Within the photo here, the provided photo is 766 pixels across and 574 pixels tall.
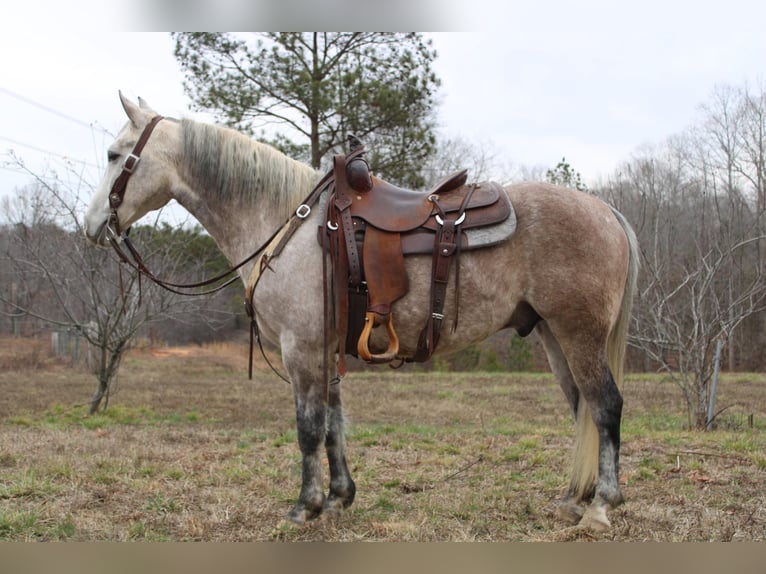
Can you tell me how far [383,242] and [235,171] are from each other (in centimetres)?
105

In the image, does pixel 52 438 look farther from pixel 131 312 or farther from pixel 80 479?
pixel 131 312

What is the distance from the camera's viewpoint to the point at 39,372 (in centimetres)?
1673

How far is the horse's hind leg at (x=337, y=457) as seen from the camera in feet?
12.5

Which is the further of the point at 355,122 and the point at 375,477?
the point at 355,122

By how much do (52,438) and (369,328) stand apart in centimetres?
461

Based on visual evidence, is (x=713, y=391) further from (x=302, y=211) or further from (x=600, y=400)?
(x=302, y=211)

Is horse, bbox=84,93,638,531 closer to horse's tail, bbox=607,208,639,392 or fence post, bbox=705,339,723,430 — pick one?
horse's tail, bbox=607,208,639,392

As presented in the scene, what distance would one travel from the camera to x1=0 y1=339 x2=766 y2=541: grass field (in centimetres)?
342

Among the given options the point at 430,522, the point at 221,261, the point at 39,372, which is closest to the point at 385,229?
the point at 430,522

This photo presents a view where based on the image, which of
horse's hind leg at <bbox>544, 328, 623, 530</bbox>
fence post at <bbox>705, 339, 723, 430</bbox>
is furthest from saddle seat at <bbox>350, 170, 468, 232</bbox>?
fence post at <bbox>705, 339, 723, 430</bbox>

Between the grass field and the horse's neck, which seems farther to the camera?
the horse's neck

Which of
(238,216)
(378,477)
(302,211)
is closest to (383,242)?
(302,211)

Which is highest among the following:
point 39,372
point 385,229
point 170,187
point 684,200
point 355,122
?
point 355,122

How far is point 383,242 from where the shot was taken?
11.2ft
